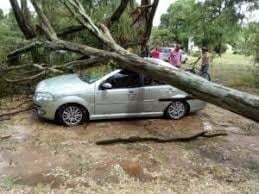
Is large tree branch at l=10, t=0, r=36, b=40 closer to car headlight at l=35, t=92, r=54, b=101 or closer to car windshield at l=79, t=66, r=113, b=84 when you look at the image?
car windshield at l=79, t=66, r=113, b=84

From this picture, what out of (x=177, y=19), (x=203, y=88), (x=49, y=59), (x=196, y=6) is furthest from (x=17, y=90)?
(x=177, y=19)

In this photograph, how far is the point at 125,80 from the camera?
954 centimetres

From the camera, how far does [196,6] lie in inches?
781

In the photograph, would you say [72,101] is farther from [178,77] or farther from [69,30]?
[69,30]

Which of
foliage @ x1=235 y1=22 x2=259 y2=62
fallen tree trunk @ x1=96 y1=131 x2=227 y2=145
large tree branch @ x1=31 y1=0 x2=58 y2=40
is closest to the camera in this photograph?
fallen tree trunk @ x1=96 y1=131 x2=227 y2=145

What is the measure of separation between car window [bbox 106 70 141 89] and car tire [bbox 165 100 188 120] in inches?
40.2

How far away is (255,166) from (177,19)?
42.8 m

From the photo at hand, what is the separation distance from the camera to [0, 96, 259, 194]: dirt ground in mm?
6195

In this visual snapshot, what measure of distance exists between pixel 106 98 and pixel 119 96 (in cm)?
31

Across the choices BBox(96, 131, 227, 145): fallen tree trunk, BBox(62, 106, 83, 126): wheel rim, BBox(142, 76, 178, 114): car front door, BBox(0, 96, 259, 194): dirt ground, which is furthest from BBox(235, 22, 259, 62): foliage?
BBox(62, 106, 83, 126): wheel rim

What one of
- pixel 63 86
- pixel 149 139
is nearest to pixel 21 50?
pixel 63 86

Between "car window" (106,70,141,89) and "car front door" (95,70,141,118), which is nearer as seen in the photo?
"car front door" (95,70,141,118)

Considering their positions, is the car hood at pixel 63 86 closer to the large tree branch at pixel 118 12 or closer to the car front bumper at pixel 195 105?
the car front bumper at pixel 195 105

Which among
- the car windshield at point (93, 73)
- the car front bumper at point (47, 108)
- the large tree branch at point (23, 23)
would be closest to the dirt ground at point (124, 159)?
the car front bumper at point (47, 108)
